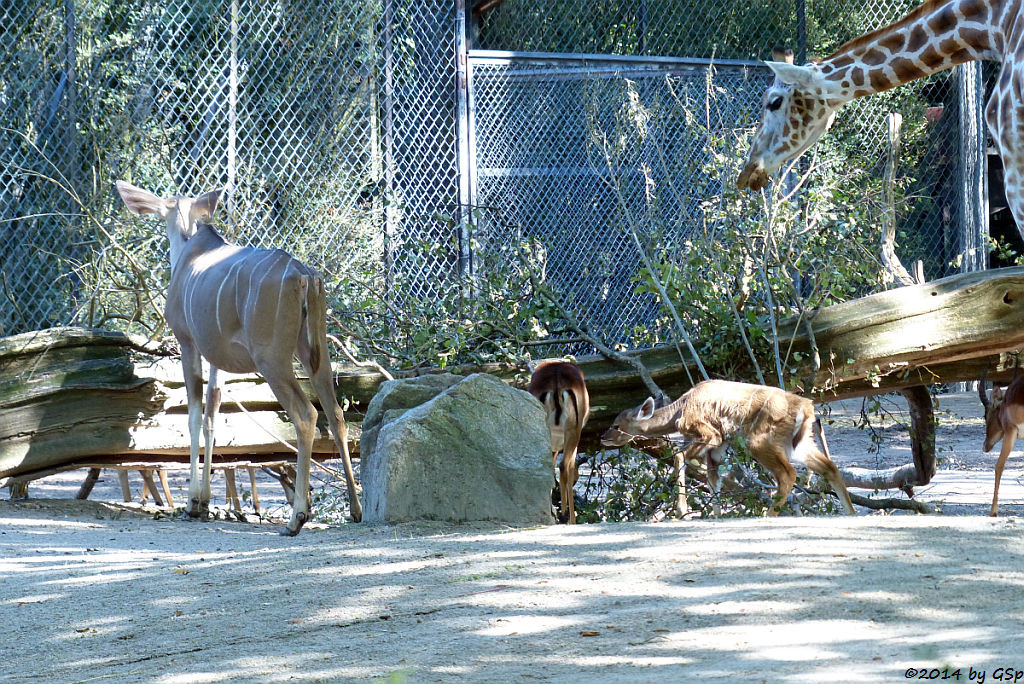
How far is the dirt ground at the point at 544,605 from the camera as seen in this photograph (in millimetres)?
3229

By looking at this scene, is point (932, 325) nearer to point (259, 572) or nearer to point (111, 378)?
point (259, 572)

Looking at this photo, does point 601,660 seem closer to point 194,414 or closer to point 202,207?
point 194,414

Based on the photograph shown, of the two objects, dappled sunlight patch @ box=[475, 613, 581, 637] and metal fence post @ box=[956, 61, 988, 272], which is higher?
metal fence post @ box=[956, 61, 988, 272]

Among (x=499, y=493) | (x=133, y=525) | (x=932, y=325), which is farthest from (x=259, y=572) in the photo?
(x=932, y=325)

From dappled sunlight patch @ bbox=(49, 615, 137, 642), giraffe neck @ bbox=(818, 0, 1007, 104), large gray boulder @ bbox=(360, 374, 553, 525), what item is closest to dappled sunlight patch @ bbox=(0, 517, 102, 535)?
large gray boulder @ bbox=(360, 374, 553, 525)

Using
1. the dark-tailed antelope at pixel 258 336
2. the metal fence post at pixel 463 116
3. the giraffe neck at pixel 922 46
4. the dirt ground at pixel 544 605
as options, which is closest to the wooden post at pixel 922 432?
the giraffe neck at pixel 922 46

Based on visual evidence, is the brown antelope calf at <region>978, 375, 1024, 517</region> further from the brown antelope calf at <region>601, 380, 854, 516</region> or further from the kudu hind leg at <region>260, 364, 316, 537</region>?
the kudu hind leg at <region>260, 364, 316, 537</region>

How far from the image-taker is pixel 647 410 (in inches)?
260

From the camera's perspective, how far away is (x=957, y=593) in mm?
3643

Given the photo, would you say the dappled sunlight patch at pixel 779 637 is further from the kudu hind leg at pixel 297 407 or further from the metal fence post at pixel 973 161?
the metal fence post at pixel 973 161

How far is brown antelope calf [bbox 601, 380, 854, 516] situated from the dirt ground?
3.72 feet

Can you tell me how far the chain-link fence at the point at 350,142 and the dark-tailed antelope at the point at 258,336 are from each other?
6.85ft

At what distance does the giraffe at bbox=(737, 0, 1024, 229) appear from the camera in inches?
203

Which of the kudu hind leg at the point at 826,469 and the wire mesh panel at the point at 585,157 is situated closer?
the kudu hind leg at the point at 826,469
